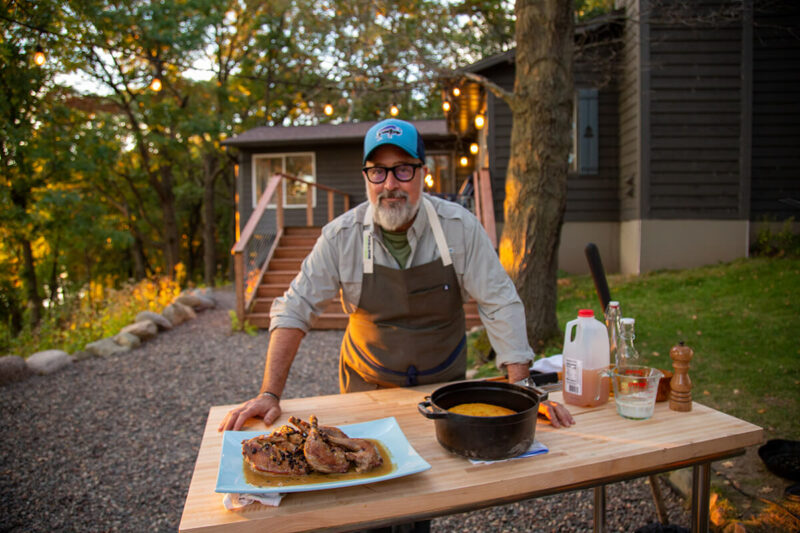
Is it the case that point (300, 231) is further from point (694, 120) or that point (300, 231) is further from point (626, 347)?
point (626, 347)

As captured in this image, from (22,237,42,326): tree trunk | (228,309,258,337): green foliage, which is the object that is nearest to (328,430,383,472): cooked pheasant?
(228,309,258,337): green foliage

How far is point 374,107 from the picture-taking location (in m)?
20.1

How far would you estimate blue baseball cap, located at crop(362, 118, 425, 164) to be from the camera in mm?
2092

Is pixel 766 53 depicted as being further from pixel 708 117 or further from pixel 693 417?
pixel 693 417

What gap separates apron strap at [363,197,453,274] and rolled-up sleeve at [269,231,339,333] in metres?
0.13

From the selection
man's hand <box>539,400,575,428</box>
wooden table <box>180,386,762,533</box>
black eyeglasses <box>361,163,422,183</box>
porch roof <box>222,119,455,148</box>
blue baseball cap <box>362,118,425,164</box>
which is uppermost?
porch roof <box>222,119,455,148</box>

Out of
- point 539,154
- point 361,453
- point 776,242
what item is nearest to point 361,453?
point 361,453

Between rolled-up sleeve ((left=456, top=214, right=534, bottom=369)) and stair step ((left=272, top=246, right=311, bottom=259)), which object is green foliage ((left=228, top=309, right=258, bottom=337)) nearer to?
stair step ((left=272, top=246, right=311, bottom=259))

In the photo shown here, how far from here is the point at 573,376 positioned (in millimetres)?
1873

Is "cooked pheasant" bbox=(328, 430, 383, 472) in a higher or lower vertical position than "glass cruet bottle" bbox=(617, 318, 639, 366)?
lower

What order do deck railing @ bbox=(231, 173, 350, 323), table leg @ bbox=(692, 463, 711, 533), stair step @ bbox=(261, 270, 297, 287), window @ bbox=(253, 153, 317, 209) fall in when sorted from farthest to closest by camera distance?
window @ bbox=(253, 153, 317, 209), stair step @ bbox=(261, 270, 297, 287), deck railing @ bbox=(231, 173, 350, 323), table leg @ bbox=(692, 463, 711, 533)

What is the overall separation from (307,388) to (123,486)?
91.4 inches

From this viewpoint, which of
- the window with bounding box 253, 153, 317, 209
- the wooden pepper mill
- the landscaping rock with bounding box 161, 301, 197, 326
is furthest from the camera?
the window with bounding box 253, 153, 317, 209

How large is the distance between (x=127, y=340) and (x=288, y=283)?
257 centimetres
